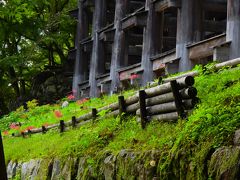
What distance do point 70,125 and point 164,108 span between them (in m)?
5.53

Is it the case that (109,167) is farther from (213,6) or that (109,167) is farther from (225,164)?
(213,6)

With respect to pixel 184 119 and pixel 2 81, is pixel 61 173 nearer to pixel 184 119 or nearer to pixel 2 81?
pixel 184 119

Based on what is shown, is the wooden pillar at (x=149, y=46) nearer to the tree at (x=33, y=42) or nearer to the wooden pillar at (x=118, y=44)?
the wooden pillar at (x=118, y=44)

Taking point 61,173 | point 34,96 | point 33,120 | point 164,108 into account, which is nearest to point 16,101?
point 34,96

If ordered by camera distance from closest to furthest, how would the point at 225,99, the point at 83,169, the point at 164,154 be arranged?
the point at 164,154, the point at 225,99, the point at 83,169

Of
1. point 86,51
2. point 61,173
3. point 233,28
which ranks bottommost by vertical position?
point 61,173

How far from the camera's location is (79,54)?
28812mm

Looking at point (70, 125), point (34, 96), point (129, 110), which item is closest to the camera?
point (129, 110)

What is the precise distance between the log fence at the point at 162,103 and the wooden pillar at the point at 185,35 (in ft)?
20.6

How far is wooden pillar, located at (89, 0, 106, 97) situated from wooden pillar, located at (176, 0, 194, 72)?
31.0ft

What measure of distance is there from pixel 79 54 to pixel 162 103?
21235mm

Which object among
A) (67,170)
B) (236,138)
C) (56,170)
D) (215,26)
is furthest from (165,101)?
(215,26)

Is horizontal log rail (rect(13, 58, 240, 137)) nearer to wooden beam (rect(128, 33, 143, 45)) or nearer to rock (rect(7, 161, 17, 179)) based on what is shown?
rock (rect(7, 161, 17, 179))

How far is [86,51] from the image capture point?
92.2ft
